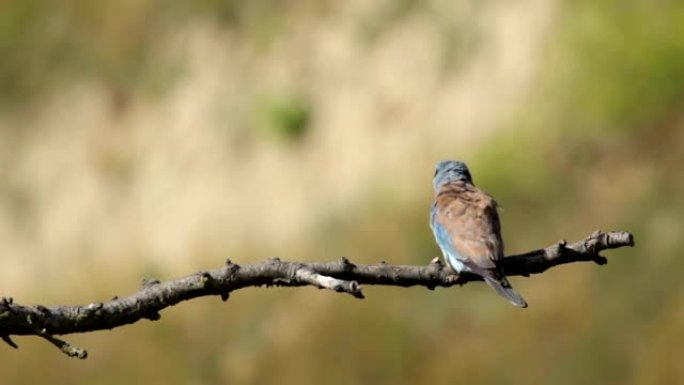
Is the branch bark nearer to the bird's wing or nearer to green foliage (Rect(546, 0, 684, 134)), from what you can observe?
the bird's wing

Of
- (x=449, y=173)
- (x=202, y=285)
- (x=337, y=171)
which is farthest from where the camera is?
(x=337, y=171)

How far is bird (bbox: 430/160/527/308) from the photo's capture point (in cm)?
667

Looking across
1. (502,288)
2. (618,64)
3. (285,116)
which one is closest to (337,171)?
(285,116)

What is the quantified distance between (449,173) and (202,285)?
10.8ft

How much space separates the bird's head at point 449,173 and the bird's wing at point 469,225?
0.14 m

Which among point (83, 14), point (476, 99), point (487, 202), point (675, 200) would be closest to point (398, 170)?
point (476, 99)

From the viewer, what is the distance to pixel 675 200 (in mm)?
13977

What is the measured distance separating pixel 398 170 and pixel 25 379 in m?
3.84

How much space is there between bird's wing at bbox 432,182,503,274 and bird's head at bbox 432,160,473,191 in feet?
0.44

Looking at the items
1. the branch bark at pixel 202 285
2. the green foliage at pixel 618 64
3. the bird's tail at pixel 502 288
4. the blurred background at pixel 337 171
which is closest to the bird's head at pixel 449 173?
the bird's tail at pixel 502 288

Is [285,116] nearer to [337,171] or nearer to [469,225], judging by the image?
[337,171]

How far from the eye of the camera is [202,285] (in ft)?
16.6

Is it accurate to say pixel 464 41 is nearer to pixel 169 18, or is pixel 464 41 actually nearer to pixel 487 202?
pixel 169 18

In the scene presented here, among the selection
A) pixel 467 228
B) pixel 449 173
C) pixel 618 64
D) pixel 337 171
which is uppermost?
pixel 337 171
